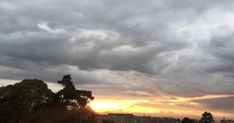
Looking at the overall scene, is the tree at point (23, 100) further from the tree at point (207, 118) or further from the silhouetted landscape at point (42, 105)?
the tree at point (207, 118)

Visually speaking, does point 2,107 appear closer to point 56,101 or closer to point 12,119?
point 12,119

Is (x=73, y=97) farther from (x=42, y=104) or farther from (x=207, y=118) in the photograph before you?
(x=207, y=118)

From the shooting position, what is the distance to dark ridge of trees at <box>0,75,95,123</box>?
4345 inches

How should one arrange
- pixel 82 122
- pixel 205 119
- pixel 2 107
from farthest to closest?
pixel 205 119 < pixel 2 107 < pixel 82 122

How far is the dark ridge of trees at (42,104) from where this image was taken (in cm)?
11038

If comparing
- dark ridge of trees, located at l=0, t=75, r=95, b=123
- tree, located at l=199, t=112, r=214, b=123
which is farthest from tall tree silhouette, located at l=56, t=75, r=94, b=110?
tree, located at l=199, t=112, r=214, b=123

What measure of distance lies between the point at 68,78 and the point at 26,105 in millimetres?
13189

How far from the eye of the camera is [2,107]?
4550 inches

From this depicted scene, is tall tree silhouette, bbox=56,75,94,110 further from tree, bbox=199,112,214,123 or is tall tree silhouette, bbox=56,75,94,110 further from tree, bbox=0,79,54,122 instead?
tree, bbox=199,112,214,123

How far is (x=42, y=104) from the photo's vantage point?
11531 cm

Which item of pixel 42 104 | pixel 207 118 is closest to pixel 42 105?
pixel 42 104

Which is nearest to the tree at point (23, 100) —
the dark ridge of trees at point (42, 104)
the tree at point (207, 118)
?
the dark ridge of trees at point (42, 104)

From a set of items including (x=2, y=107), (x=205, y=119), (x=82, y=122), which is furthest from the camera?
(x=205, y=119)

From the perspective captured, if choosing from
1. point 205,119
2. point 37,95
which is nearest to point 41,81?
point 37,95
